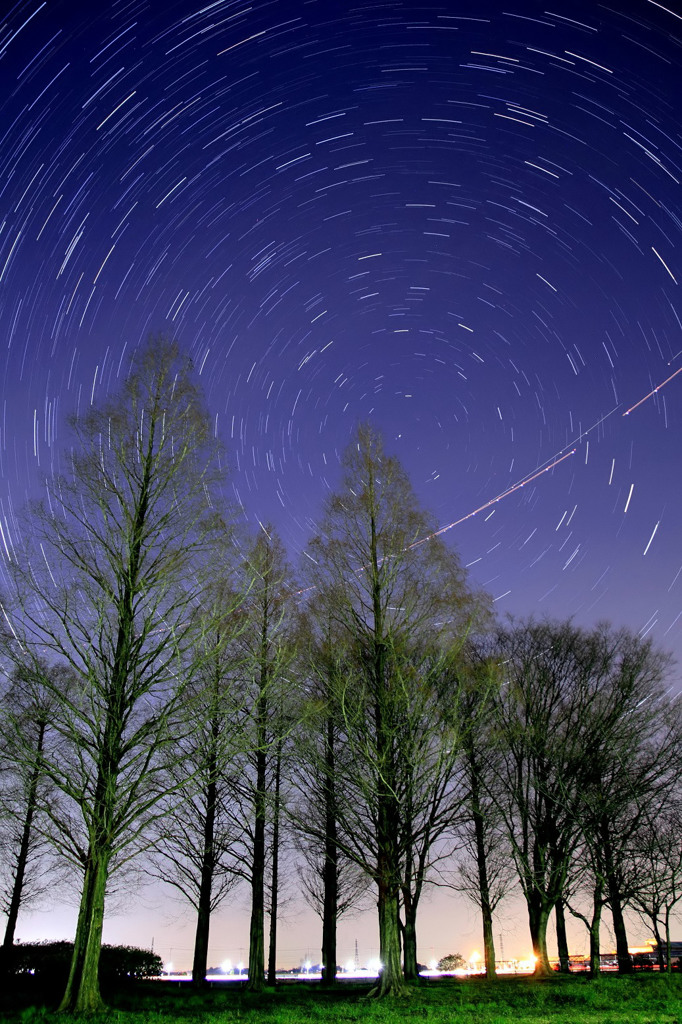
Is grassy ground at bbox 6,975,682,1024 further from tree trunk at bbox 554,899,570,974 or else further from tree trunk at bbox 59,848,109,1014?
tree trunk at bbox 554,899,570,974

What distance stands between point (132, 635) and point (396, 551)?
692cm

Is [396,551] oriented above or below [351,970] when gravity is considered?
above

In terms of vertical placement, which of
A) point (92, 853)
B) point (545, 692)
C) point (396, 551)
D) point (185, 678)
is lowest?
point (92, 853)

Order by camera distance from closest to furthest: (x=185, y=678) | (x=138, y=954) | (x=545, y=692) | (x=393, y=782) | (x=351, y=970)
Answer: (x=185, y=678) → (x=393, y=782) → (x=138, y=954) → (x=545, y=692) → (x=351, y=970)

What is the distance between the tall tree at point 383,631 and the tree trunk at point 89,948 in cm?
519

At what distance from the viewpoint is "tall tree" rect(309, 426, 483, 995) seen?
46.2ft

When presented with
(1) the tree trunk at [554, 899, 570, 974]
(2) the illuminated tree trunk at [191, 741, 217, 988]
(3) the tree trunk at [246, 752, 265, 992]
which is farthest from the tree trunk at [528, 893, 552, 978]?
(2) the illuminated tree trunk at [191, 741, 217, 988]

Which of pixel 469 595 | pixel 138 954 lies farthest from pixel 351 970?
pixel 469 595

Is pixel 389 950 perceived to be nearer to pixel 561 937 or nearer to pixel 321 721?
pixel 321 721

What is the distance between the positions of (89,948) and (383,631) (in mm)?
8520

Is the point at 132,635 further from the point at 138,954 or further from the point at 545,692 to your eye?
the point at 545,692

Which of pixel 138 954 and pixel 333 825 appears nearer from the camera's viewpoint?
pixel 333 825

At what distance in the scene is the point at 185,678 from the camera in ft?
37.8

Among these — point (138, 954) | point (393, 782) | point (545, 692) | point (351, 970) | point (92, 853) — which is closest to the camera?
point (92, 853)
